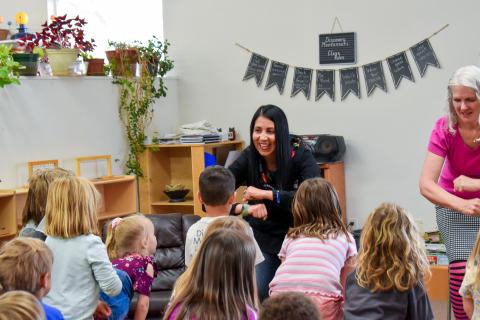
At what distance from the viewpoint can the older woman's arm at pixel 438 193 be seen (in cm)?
263

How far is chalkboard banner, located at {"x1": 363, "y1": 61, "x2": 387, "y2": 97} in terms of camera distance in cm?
630

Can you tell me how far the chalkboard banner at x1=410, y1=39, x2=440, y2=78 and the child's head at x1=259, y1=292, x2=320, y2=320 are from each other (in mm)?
4696

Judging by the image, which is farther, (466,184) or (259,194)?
(259,194)

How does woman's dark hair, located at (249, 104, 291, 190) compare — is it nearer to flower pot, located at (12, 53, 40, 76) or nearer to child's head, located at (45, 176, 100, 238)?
child's head, located at (45, 176, 100, 238)

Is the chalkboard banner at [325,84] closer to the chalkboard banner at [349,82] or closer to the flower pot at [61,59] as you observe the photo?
the chalkboard banner at [349,82]

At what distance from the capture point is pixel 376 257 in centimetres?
272

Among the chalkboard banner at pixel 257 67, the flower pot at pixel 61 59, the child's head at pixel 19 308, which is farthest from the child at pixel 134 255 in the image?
the chalkboard banner at pixel 257 67

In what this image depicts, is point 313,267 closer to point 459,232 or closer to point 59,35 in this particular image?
point 459,232

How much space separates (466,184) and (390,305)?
548mm

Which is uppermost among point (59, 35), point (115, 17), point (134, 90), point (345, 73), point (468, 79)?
point (115, 17)

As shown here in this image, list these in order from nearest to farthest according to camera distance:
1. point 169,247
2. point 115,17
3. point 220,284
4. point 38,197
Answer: point 220,284 → point 38,197 → point 169,247 → point 115,17

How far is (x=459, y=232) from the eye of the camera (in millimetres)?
2783

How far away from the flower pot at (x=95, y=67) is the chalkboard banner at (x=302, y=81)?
1829 millimetres

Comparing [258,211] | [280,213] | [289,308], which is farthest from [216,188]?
[289,308]
